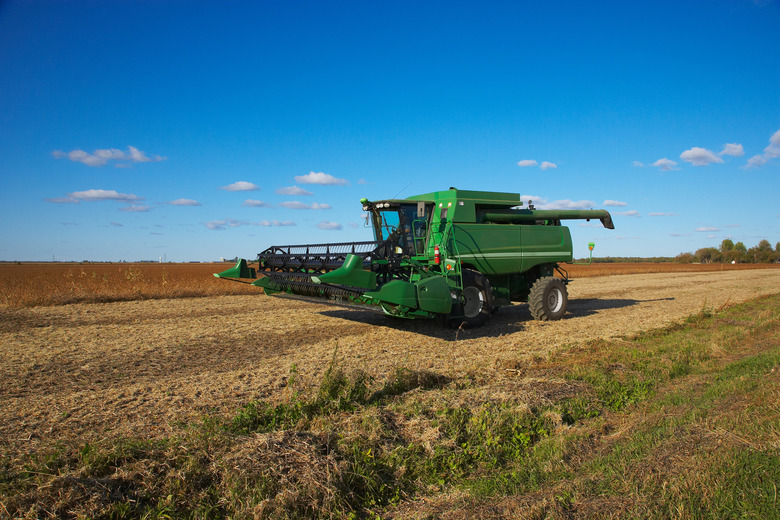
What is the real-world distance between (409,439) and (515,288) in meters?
8.18

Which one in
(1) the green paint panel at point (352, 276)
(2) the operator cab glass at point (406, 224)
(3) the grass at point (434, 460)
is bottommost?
(3) the grass at point (434, 460)

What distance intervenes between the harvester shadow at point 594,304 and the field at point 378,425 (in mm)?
3991

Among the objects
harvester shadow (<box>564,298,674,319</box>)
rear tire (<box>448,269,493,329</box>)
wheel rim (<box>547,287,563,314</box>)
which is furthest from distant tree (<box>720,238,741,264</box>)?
rear tire (<box>448,269,493,329</box>)

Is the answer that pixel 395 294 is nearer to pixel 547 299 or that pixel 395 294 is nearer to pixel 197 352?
pixel 197 352

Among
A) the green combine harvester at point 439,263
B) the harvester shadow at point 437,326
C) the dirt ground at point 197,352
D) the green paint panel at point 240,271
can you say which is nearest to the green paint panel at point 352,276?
the green combine harvester at point 439,263

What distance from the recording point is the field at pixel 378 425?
9.22 ft

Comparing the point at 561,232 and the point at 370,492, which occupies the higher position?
the point at 561,232

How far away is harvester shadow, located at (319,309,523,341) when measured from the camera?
29.2 ft

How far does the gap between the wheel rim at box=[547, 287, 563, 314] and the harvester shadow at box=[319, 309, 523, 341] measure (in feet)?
2.93

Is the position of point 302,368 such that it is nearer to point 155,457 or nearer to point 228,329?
point 155,457

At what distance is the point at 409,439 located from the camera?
3.76 m

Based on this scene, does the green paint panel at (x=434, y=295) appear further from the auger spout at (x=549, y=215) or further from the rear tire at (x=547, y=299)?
the rear tire at (x=547, y=299)

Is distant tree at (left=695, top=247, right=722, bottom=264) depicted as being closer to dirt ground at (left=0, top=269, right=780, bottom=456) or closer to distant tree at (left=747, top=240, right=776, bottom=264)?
distant tree at (left=747, top=240, right=776, bottom=264)

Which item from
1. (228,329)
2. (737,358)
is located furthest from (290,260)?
(737,358)
